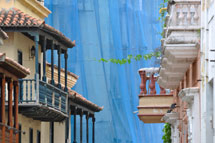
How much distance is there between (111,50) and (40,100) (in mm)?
12154

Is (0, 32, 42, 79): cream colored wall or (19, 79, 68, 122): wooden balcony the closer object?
(19, 79, 68, 122): wooden balcony

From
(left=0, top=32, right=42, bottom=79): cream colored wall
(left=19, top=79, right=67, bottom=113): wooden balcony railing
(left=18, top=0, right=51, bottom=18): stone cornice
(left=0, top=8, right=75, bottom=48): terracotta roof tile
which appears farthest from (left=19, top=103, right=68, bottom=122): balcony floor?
(left=18, top=0, right=51, bottom=18): stone cornice

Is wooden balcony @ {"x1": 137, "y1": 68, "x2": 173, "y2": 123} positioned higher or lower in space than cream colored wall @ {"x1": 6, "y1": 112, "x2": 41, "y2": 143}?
higher

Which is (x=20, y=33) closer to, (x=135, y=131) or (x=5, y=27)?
(x=5, y=27)


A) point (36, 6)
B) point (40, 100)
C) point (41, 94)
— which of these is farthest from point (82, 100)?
point (40, 100)

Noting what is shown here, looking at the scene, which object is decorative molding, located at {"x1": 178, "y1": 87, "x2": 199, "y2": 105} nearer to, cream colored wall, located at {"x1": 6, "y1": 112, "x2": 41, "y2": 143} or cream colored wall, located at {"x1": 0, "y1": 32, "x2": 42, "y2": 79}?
cream colored wall, located at {"x1": 0, "y1": 32, "x2": 42, "y2": 79}

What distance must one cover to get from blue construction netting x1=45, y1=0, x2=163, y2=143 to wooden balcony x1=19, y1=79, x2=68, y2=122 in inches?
336

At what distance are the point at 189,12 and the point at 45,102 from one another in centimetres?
1138

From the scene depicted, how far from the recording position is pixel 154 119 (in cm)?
2986

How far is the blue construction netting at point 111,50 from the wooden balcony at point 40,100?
8.53 meters

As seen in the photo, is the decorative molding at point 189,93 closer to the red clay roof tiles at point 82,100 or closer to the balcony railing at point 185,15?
the balcony railing at point 185,15

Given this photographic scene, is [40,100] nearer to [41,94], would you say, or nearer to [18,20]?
[41,94]

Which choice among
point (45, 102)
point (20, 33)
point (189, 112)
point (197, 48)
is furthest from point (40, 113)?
point (197, 48)

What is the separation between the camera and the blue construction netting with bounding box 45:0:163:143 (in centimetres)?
3959
